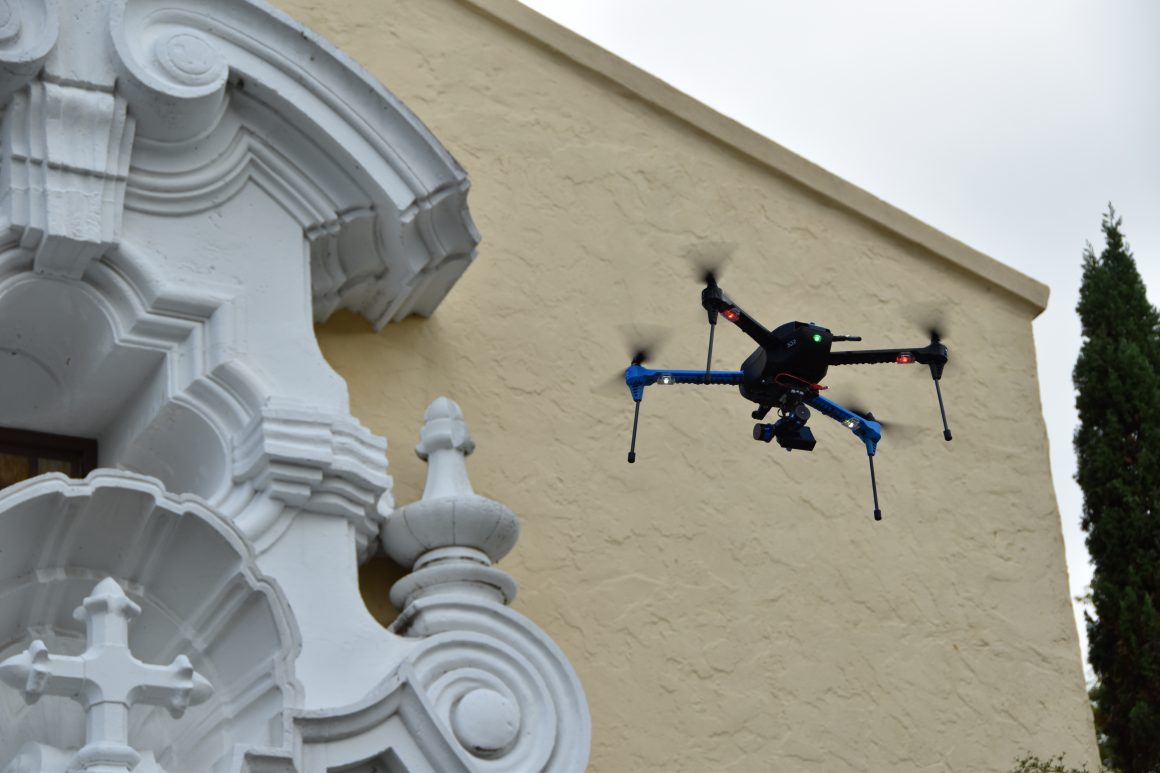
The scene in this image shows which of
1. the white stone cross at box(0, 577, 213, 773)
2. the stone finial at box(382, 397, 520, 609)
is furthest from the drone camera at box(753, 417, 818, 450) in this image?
the white stone cross at box(0, 577, 213, 773)

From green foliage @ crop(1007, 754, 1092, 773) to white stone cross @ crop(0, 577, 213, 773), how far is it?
3238mm

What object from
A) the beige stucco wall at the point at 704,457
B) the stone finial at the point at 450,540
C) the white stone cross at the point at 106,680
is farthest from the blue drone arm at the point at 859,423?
the white stone cross at the point at 106,680

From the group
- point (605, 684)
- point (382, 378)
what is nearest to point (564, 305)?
point (382, 378)

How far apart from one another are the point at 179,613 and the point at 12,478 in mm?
1107

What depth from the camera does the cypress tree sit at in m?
9.95

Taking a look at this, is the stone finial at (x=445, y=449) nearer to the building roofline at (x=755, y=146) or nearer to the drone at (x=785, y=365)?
the drone at (x=785, y=365)

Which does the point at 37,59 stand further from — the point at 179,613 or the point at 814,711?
the point at 814,711

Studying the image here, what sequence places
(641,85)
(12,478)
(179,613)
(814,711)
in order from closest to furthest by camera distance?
(179,613)
(12,478)
(814,711)
(641,85)

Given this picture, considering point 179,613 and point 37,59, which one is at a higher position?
point 37,59

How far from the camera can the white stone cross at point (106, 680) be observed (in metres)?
6.17

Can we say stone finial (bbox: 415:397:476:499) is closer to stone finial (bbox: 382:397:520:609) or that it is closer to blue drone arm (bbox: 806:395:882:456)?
stone finial (bbox: 382:397:520:609)

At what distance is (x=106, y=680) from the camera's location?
625 centimetres

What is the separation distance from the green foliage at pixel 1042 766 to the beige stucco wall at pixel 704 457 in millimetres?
76

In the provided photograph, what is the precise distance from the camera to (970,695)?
8781 mm
